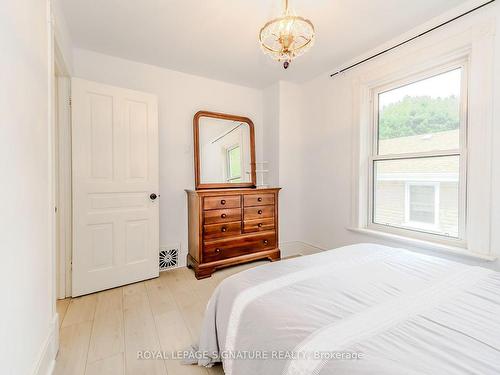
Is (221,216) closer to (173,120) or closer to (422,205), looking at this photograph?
(173,120)

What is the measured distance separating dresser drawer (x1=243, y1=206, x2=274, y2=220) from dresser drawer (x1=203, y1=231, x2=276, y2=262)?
233mm

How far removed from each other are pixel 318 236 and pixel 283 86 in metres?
2.11

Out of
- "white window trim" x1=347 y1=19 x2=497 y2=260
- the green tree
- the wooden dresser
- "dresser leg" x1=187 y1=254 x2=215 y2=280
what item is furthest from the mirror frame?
"white window trim" x1=347 y1=19 x2=497 y2=260

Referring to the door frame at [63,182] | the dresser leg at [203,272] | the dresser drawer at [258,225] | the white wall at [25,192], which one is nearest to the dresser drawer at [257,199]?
the dresser drawer at [258,225]

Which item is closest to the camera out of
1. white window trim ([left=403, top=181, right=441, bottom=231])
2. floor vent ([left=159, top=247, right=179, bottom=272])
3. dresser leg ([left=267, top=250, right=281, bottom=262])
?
white window trim ([left=403, top=181, right=441, bottom=231])

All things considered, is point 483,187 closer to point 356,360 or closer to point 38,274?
point 356,360

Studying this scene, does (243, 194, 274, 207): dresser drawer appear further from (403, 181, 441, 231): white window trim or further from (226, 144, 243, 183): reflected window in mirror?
(403, 181, 441, 231): white window trim

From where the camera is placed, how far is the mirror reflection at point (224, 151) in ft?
10.1

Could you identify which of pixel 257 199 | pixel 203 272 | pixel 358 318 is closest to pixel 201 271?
pixel 203 272

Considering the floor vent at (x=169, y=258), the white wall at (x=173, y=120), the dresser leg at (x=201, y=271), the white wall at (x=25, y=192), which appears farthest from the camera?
the floor vent at (x=169, y=258)

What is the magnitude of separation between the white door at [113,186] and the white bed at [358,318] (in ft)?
5.10

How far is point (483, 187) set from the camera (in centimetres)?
177

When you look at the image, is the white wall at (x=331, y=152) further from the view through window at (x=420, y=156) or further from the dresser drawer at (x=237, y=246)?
the dresser drawer at (x=237, y=246)

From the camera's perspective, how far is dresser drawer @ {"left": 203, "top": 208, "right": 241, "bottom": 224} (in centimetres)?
265
